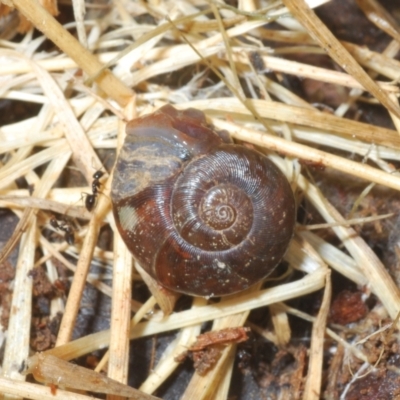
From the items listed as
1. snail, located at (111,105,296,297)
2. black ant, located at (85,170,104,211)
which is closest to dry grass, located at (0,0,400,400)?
black ant, located at (85,170,104,211)

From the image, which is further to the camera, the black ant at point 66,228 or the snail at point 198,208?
the black ant at point 66,228

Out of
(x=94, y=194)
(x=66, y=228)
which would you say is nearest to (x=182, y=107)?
(x=94, y=194)

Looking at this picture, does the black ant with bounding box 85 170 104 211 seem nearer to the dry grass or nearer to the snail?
the dry grass

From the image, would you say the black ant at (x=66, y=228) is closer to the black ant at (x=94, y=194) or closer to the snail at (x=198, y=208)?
the black ant at (x=94, y=194)

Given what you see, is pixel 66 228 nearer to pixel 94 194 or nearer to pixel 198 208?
pixel 94 194

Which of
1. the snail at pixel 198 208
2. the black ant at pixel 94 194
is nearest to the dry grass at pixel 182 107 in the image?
the black ant at pixel 94 194

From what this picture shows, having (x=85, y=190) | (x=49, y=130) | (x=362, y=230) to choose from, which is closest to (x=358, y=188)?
(x=362, y=230)
